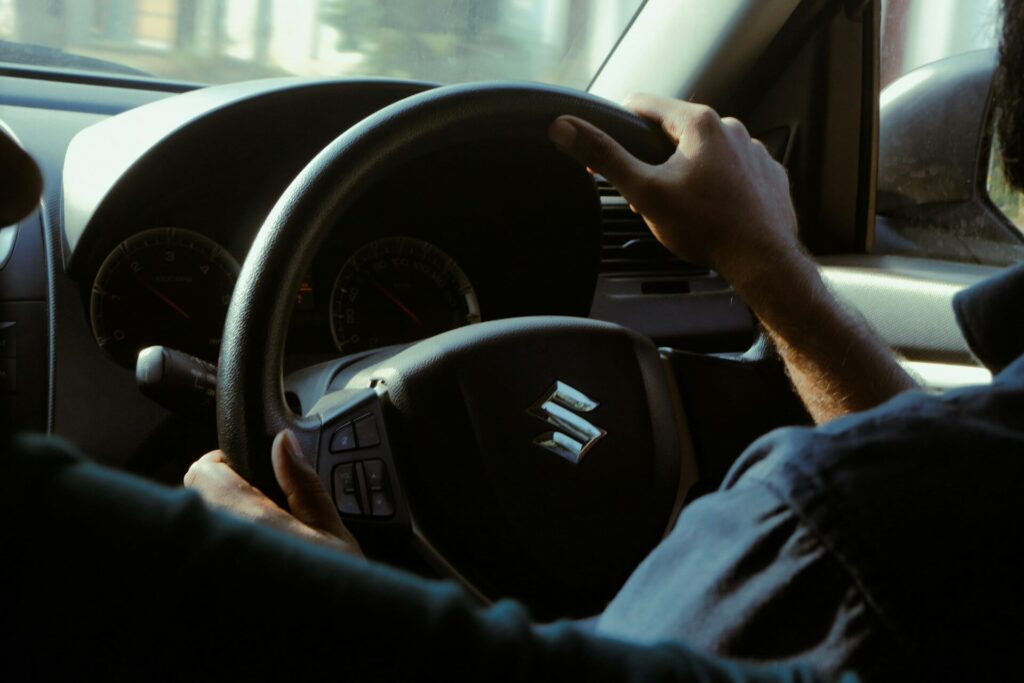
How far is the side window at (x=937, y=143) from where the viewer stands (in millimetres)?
2033

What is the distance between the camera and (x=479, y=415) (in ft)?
3.65

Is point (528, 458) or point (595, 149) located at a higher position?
point (595, 149)

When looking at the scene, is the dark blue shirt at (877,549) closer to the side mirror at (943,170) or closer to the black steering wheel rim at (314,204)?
the black steering wheel rim at (314,204)

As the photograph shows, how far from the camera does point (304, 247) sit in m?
0.95

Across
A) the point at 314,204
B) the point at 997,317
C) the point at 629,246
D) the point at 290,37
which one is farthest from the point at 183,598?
the point at 629,246

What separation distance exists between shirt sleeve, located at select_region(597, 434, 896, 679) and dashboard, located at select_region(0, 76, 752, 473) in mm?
998

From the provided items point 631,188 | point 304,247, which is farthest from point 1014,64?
point 304,247

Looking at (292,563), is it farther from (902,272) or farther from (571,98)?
(902,272)

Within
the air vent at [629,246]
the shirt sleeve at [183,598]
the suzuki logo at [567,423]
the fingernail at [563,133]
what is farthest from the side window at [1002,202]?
the shirt sleeve at [183,598]

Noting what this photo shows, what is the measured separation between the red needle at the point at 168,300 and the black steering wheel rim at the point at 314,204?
0.60 meters

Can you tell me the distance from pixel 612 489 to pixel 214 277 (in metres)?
0.70

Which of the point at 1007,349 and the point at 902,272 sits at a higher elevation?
the point at 1007,349

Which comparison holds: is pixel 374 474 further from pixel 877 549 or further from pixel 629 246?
pixel 629 246

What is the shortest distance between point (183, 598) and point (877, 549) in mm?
248
